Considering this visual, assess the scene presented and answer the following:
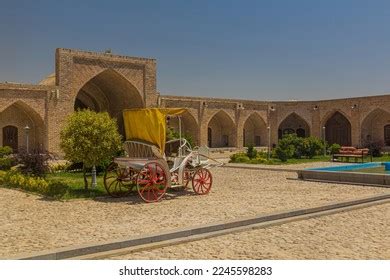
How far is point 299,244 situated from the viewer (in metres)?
5.66

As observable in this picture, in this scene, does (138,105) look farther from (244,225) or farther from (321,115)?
(244,225)

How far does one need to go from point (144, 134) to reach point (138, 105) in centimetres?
1953

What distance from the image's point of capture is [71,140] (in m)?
10.3

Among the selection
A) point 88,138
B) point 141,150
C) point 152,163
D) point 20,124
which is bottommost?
point 152,163

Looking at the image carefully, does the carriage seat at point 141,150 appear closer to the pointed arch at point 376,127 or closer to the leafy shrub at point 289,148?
the leafy shrub at point 289,148

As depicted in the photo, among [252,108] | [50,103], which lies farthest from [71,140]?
[252,108]

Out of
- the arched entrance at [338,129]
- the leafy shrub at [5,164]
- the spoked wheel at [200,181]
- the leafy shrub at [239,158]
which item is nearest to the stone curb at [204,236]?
the spoked wheel at [200,181]

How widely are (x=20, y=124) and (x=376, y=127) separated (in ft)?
90.3

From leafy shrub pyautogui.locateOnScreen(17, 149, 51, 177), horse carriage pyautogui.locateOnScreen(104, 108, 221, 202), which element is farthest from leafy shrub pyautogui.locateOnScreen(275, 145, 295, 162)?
leafy shrub pyautogui.locateOnScreen(17, 149, 51, 177)

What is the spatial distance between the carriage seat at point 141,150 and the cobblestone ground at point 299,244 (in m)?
3.75

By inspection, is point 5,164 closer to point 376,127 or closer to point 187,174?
point 187,174

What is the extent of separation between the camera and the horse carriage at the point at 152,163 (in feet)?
31.1

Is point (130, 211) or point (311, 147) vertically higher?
point (311, 147)

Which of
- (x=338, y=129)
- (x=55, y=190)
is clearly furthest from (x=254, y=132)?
(x=55, y=190)
